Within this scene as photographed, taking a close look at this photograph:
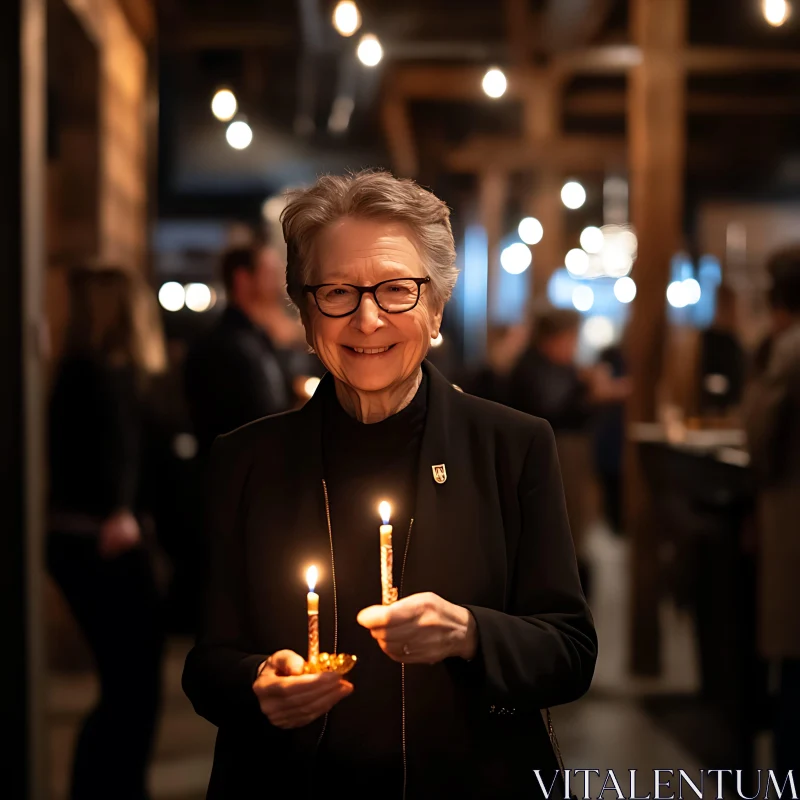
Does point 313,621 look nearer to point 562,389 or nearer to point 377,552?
point 377,552

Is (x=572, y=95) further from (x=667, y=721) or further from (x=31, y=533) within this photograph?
(x=31, y=533)

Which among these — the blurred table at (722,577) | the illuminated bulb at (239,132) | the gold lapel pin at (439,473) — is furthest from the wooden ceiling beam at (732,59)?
the gold lapel pin at (439,473)

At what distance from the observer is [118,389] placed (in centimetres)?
330

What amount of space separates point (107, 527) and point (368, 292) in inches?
89.4

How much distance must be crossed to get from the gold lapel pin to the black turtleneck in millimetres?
27

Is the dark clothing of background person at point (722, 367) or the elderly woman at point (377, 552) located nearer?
the elderly woman at point (377, 552)

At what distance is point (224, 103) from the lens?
2.20m

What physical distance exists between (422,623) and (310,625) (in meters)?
0.11

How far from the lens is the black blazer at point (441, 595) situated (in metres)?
1.19

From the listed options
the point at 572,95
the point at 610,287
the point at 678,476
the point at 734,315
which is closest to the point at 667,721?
the point at 678,476

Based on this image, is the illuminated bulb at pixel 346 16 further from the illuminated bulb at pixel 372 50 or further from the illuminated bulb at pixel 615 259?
the illuminated bulb at pixel 615 259

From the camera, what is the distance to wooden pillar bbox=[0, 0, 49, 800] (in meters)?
3.05

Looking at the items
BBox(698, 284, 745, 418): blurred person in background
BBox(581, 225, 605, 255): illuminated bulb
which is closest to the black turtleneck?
BBox(698, 284, 745, 418): blurred person in background

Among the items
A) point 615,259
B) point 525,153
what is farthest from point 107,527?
point 615,259
